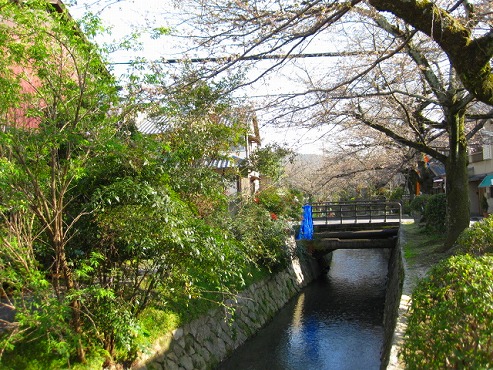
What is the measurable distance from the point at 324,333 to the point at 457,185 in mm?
5160

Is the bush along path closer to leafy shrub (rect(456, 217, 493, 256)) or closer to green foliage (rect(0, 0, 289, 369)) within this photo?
green foliage (rect(0, 0, 289, 369))

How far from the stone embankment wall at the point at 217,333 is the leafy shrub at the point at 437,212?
5.99m

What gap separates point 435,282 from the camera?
4.38 metres

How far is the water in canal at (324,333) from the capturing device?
30.6ft

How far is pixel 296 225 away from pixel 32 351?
14639 millimetres

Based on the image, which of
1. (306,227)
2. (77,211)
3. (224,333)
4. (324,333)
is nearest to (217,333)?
(224,333)

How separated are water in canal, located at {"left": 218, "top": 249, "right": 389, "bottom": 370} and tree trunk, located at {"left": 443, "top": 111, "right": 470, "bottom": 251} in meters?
3.32

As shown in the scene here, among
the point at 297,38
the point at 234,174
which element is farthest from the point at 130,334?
the point at 234,174

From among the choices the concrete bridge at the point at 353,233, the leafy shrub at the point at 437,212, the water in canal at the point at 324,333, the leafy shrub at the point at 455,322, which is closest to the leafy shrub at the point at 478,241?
the water in canal at the point at 324,333

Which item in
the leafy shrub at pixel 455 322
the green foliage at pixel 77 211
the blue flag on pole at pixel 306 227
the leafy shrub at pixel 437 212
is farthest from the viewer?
the blue flag on pole at pixel 306 227

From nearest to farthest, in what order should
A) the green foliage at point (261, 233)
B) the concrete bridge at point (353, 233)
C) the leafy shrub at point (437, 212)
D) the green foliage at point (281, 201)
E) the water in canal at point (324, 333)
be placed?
the water in canal at point (324, 333)
the green foliage at point (261, 233)
the green foliage at point (281, 201)
the leafy shrub at point (437, 212)
the concrete bridge at point (353, 233)

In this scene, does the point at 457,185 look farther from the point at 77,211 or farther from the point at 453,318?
the point at 77,211

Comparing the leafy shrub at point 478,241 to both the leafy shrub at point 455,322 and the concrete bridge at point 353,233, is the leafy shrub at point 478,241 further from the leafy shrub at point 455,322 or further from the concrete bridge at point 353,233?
the concrete bridge at point 353,233

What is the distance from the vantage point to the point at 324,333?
1167cm
